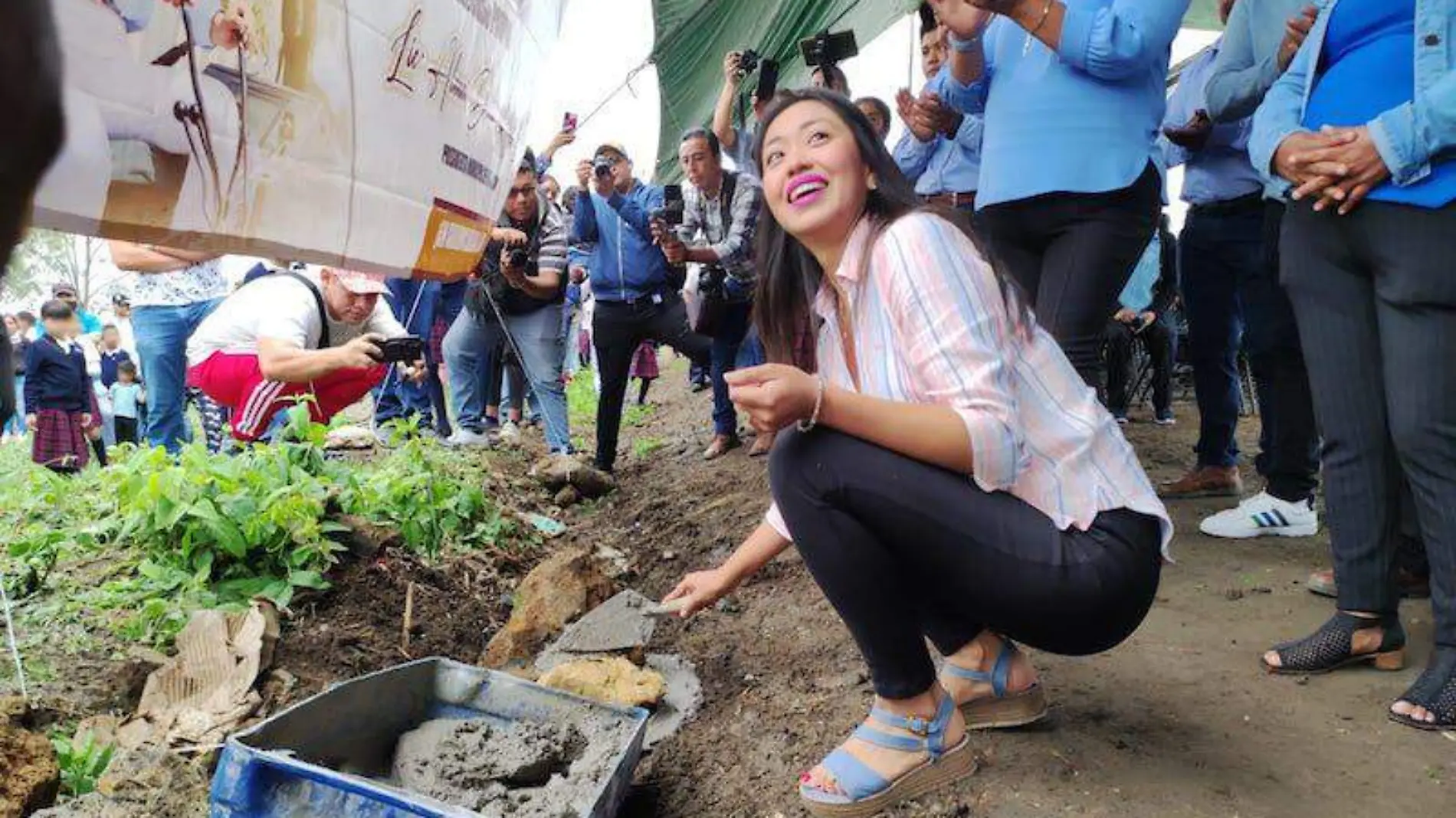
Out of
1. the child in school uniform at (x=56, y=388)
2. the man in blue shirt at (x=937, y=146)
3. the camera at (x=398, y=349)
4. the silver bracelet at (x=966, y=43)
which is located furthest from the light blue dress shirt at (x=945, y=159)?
the child in school uniform at (x=56, y=388)

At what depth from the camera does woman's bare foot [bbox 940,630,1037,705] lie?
190 centimetres

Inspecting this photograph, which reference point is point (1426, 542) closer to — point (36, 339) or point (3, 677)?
point (3, 677)

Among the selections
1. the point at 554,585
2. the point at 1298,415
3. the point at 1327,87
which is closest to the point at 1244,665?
the point at 1298,415

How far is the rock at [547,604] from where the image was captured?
9.73 ft

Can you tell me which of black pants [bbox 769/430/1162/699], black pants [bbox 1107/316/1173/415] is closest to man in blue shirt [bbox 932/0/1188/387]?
black pants [bbox 769/430/1162/699]

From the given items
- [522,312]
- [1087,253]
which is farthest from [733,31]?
[1087,253]

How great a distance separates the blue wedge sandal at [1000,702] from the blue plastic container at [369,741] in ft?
2.21

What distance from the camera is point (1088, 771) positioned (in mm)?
1791

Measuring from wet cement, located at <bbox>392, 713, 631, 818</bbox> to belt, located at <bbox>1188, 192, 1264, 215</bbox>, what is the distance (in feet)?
8.65

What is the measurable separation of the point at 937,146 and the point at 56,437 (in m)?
6.56

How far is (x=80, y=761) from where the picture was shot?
7.02 ft

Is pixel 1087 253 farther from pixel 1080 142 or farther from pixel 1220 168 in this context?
pixel 1220 168

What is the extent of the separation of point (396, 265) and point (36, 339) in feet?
22.6

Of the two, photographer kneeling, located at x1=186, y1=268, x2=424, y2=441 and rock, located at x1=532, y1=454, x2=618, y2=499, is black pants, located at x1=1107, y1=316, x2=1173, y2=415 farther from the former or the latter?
photographer kneeling, located at x1=186, y1=268, x2=424, y2=441
